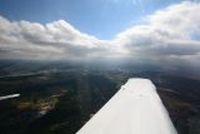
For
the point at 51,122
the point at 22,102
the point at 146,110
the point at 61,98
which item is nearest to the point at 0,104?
the point at 22,102

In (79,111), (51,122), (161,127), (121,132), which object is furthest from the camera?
(79,111)

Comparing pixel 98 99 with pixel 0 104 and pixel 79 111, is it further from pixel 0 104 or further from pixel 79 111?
pixel 0 104

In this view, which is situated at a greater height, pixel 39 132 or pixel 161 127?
pixel 161 127

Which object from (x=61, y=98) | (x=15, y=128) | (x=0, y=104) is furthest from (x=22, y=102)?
(x=15, y=128)

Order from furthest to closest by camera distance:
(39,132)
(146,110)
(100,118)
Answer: (39,132) < (146,110) < (100,118)

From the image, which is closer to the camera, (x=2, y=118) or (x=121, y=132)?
(x=121, y=132)

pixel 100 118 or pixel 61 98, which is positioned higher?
pixel 100 118

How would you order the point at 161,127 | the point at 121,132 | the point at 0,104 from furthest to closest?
1. the point at 0,104
2. the point at 161,127
3. the point at 121,132

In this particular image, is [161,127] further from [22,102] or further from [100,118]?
[22,102]

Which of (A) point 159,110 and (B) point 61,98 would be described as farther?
(B) point 61,98
